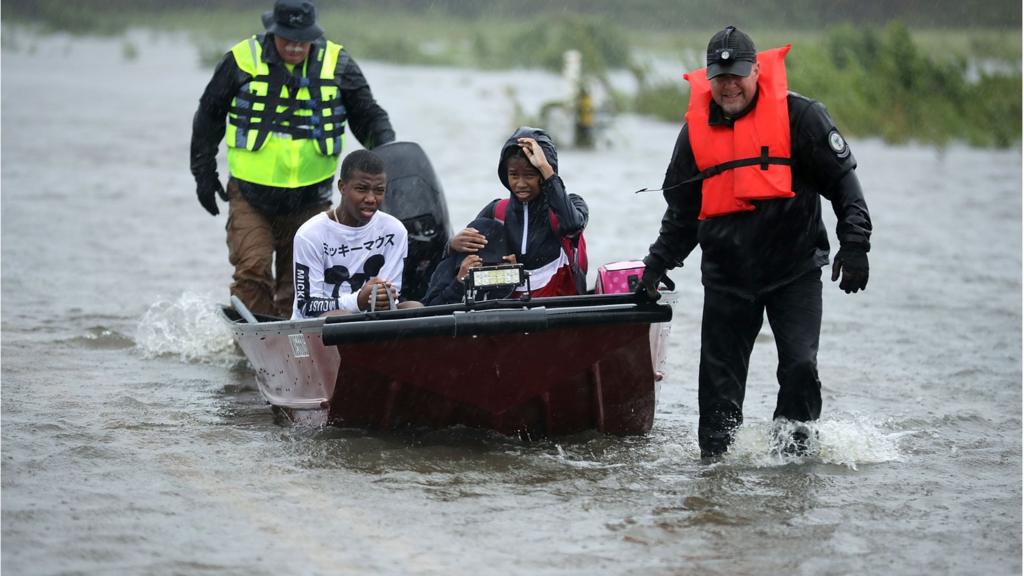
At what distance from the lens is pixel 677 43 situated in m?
29.7

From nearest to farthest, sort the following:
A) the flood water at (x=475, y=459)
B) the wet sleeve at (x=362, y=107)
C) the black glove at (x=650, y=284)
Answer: the flood water at (x=475, y=459) < the black glove at (x=650, y=284) < the wet sleeve at (x=362, y=107)

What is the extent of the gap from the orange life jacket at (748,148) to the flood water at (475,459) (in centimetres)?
119

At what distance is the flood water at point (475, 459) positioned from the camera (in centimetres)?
530

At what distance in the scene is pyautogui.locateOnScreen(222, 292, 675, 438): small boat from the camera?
6.11 m

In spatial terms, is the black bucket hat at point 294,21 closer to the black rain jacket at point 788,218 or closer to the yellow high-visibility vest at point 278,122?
the yellow high-visibility vest at point 278,122

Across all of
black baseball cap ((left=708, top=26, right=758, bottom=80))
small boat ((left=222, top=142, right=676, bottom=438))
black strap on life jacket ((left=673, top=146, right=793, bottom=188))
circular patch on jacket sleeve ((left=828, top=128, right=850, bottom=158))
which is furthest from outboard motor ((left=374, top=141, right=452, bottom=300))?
circular patch on jacket sleeve ((left=828, top=128, right=850, bottom=158))

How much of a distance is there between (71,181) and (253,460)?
1168cm

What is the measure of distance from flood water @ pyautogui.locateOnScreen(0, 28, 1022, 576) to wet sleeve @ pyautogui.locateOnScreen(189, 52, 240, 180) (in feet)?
3.96

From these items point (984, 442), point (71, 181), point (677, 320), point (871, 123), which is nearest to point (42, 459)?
point (984, 442)

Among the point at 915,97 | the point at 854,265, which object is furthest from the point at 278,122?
the point at 915,97

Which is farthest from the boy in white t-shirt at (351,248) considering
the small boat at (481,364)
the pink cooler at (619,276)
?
the pink cooler at (619,276)

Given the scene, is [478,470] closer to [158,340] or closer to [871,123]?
[158,340]

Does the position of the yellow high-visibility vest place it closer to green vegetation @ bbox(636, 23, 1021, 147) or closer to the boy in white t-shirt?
the boy in white t-shirt

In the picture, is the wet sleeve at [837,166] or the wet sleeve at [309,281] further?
the wet sleeve at [309,281]
